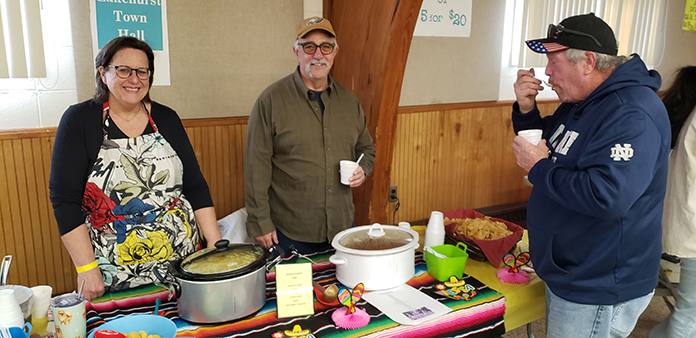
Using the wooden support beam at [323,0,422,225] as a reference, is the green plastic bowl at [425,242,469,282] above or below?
below

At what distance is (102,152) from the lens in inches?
72.9

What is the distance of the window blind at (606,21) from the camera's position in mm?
4406

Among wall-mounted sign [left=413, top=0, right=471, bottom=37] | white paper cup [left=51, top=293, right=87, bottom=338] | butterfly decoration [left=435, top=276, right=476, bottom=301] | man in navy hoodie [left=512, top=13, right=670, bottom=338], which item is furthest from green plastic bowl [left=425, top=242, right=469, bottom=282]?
wall-mounted sign [left=413, top=0, right=471, bottom=37]

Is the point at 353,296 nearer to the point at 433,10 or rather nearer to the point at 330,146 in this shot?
the point at 330,146

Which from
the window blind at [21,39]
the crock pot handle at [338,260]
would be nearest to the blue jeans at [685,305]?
the crock pot handle at [338,260]

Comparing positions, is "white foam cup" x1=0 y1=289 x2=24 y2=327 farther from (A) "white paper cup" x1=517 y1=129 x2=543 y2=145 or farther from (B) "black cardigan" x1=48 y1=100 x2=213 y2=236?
(A) "white paper cup" x1=517 y1=129 x2=543 y2=145

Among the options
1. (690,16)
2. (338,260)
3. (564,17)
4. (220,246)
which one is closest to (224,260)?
(220,246)

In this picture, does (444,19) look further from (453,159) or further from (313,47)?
(313,47)

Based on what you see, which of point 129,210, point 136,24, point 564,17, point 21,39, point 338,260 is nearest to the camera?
point 338,260

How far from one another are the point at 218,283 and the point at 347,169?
91cm

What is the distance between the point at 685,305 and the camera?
2.49m

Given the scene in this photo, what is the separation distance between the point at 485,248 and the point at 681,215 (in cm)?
104

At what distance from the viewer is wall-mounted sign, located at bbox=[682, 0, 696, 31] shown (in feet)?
18.0

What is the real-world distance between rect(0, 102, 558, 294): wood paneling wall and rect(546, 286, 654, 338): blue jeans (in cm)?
224
